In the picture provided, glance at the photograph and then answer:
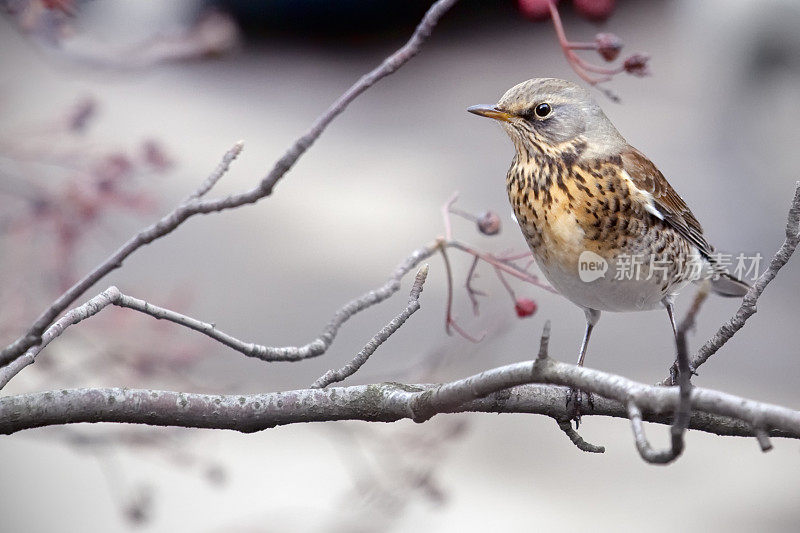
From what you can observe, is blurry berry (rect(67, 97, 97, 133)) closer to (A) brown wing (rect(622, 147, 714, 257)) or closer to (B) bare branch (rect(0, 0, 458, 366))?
(B) bare branch (rect(0, 0, 458, 366))

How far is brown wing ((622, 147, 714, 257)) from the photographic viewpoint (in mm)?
1703

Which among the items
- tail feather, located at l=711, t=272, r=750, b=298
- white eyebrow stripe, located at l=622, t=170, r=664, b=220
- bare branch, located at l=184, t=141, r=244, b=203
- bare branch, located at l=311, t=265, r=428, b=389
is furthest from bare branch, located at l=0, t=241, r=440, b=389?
tail feather, located at l=711, t=272, r=750, b=298

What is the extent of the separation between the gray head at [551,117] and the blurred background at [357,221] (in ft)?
0.87

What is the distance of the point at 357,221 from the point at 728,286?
169 inches

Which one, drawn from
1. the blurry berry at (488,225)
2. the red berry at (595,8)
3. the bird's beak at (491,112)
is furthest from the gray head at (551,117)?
the red berry at (595,8)

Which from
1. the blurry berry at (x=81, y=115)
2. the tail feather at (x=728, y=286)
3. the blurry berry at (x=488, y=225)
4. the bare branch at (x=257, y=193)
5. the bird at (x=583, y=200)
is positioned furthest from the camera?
the tail feather at (x=728, y=286)

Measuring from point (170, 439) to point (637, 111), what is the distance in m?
6.14

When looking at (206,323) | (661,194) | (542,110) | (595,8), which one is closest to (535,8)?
(595,8)

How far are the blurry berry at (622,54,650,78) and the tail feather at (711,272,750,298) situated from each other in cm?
89

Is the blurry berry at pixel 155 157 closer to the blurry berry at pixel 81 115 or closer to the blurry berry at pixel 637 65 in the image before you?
the blurry berry at pixel 81 115

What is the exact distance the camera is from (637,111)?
742 centimetres

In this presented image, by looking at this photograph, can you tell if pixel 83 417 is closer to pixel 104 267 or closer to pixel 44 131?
pixel 104 267

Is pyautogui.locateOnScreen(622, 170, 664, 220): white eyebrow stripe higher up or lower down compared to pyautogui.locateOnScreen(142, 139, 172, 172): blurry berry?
lower down

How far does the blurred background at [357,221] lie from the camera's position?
1906 mm
